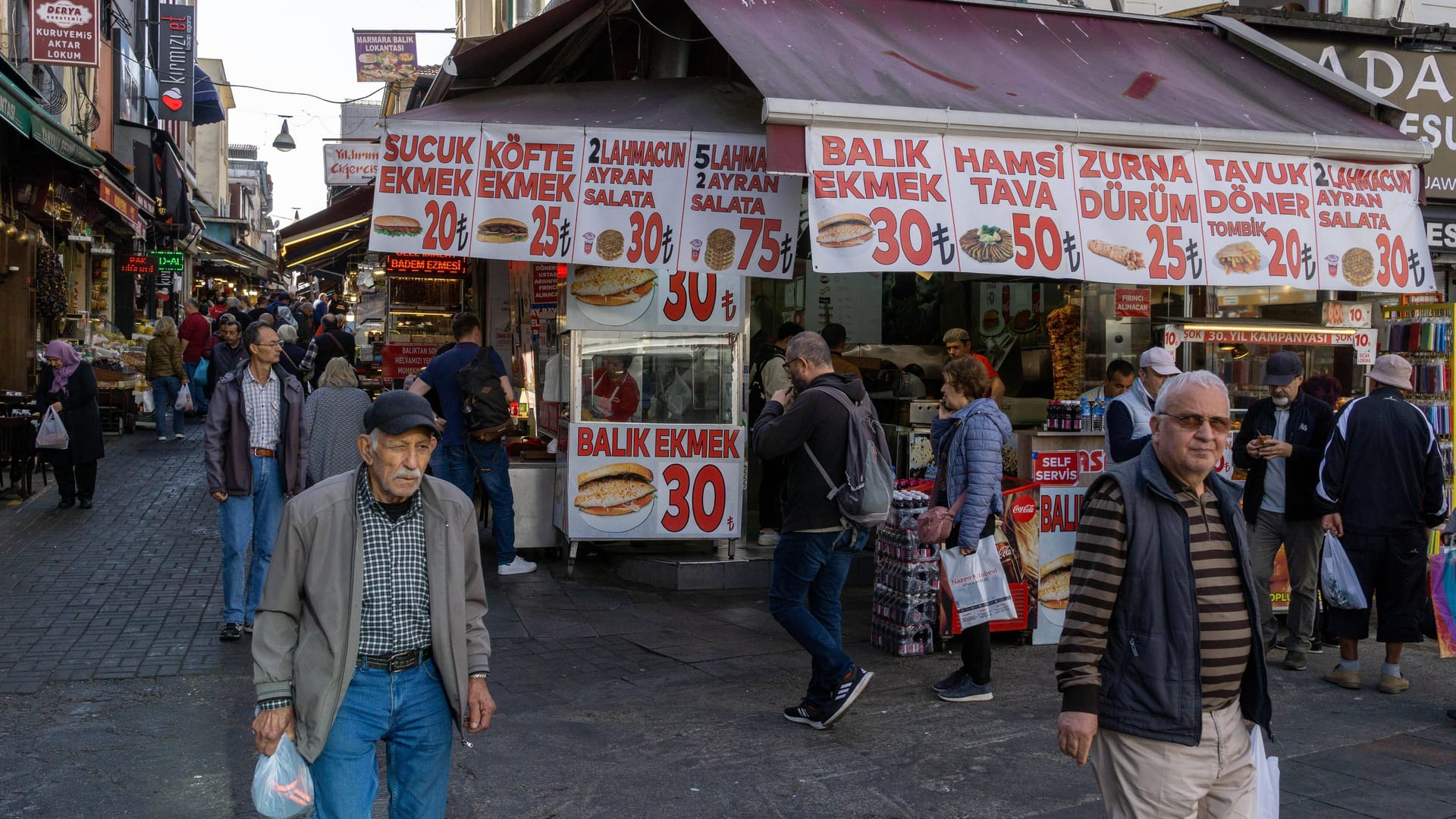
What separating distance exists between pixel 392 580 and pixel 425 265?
508 inches

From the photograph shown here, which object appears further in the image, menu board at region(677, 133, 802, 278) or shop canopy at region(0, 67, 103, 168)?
shop canopy at region(0, 67, 103, 168)

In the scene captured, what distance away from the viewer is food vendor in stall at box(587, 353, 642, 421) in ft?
30.2

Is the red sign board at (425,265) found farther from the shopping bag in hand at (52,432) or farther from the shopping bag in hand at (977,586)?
the shopping bag in hand at (977,586)

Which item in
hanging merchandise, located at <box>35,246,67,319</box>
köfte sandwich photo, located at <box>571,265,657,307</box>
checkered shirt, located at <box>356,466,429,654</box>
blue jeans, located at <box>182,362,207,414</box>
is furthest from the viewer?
blue jeans, located at <box>182,362,207,414</box>

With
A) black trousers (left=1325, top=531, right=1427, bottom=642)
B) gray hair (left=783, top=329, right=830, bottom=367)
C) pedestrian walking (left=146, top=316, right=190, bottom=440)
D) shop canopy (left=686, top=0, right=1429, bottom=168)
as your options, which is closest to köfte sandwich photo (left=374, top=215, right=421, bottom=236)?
shop canopy (left=686, top=0, right=1429, bottom=168)

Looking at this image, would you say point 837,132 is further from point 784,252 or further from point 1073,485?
point 1073,485

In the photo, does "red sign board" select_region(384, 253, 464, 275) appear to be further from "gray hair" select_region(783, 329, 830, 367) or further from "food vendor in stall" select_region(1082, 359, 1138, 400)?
"gray hair" select_region(783, 329, 830, 367)

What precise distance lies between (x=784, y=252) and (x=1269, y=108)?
3.61 m

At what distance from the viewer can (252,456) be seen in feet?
24.6

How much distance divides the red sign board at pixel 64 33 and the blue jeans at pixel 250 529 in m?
10.5

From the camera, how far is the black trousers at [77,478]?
12.2 meters

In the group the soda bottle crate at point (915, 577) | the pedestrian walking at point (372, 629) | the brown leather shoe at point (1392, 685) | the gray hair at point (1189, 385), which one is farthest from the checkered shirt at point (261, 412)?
the brown leather shoe at point (1392, 685)

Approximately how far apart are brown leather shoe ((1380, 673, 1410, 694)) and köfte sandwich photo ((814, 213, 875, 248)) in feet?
12.6

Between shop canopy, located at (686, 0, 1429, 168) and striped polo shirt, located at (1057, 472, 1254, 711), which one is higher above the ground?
shop canopy, located at (686, 0, 1429, 168)
